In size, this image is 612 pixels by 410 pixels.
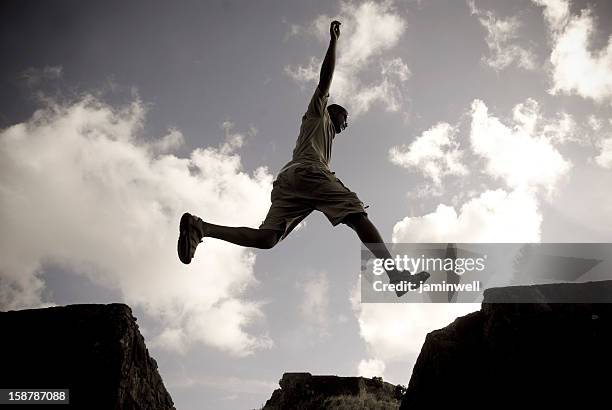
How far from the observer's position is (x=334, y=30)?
13.9 ft

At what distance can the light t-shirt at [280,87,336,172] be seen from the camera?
435 cm

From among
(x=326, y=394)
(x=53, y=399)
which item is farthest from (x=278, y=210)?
(x=326, y=394)

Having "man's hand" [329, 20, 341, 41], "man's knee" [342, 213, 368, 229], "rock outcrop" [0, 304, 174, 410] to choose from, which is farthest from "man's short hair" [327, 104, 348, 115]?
"rock outcrop" [0, 304, 174, 410]

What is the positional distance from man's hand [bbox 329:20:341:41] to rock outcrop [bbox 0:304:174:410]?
306 centimetres

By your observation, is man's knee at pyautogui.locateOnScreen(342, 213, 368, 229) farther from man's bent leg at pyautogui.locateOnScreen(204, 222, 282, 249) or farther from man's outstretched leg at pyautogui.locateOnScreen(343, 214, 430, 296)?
man's bent leg at pyautogui.locateOnScreen(204, 222, 282, 249)

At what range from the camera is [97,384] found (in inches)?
130

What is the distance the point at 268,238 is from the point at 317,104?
4.68ft

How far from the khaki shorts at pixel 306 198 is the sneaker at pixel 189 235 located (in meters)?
0.58

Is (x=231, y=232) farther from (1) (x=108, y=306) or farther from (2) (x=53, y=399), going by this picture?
(2) (x=53, y=399)

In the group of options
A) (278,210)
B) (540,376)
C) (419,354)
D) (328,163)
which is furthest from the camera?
(328,163)

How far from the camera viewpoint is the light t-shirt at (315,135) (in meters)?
4.35

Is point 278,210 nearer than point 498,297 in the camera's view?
No

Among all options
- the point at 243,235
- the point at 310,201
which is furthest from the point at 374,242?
the point at 243,235

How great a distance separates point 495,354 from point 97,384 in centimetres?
293
